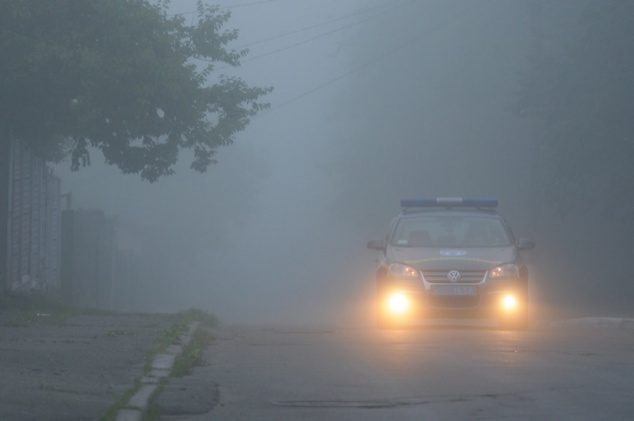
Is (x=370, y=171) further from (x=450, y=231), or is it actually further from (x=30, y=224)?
(x=450, y=231)

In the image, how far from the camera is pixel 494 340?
13547 mm

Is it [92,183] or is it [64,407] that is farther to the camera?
[92,183]

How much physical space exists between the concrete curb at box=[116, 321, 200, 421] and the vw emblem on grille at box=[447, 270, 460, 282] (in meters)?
3.98

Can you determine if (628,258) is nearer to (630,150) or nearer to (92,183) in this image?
(630,150)

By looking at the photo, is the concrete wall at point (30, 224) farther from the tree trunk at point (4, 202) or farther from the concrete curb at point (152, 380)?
the concrete curb at point (152, 380)

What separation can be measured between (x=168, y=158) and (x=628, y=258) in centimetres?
2139

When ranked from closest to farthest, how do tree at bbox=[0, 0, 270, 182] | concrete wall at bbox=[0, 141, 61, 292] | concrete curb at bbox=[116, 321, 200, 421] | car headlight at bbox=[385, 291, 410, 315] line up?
concrete curb at bbox=[116, 321, 200, 421]
car headlight at bbox=[385, 291, 410, 315]
tree at bbox=[0, 0, 270, 182]
concrete wall at bbox=[0, 141, 61, 292]

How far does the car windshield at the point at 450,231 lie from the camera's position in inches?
672

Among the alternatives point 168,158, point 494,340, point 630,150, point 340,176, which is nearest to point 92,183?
point 340,176

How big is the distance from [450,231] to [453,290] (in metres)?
1.51

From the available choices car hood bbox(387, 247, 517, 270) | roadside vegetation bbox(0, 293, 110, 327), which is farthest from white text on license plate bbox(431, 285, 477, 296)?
roadside vegetation bbox(0, 293, 110, 327)

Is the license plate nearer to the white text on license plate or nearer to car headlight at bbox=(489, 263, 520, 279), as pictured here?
the white text on license plate

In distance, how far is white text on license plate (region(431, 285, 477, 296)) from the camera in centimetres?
1616

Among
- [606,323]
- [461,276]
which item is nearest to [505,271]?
[461,276]
